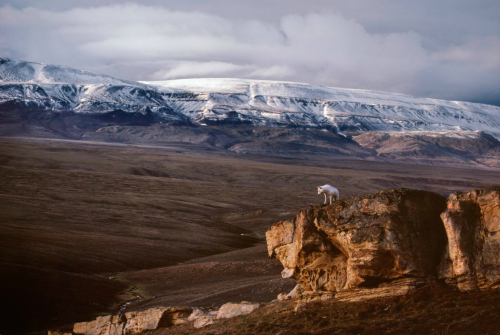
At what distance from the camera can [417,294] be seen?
531 inches

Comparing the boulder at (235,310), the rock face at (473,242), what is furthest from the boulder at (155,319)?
the rock face at (473,242)

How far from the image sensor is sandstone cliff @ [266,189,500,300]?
1338 cm

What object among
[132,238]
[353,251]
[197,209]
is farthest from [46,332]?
[197,209]

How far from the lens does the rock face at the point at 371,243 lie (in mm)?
13945

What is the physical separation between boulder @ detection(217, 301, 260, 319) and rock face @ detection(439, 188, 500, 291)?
6.56 m

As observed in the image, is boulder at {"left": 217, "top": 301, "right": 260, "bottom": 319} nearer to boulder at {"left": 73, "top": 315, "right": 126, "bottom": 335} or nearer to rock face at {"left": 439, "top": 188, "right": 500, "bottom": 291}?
boulder at {"left": 73, "top": 315, "right": 126, "bottom": 335}

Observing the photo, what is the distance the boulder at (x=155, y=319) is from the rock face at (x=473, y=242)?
30.9ft

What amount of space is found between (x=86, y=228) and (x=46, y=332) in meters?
27.6

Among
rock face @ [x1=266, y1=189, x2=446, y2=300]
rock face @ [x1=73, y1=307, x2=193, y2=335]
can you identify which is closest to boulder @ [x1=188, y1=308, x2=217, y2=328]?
rock face @ [x1=73, y1=307, x2=193, y2=335]

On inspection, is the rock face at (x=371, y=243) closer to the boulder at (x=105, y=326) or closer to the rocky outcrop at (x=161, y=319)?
the rocky outcrop at (x=161, y=319)

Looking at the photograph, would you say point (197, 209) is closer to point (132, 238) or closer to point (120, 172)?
point (132, 238)

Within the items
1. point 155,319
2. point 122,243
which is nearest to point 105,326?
point 155,319

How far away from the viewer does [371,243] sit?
1412 cm

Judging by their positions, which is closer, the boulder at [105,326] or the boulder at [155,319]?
the boulder at [155,319]
